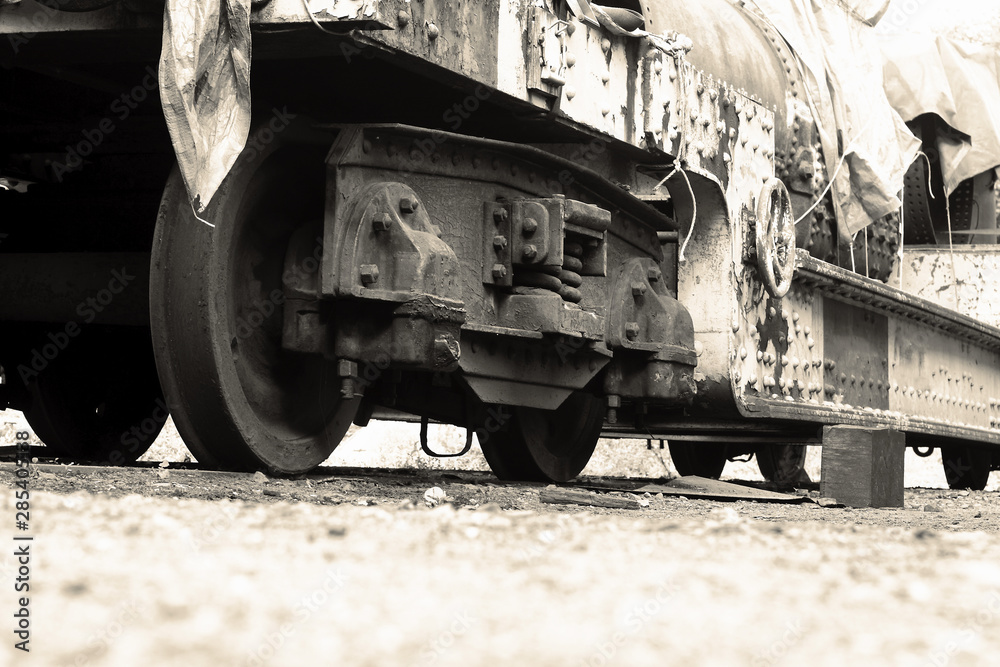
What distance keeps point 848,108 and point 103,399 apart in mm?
4072

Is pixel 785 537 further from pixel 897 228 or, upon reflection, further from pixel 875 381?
pixel 897 228

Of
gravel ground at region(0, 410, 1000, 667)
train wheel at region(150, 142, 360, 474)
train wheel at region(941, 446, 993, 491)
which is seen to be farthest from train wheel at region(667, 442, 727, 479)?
gravel ground at region(0, 410, 1000, 667)

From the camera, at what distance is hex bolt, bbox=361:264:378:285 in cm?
390

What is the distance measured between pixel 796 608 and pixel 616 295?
11.6 ft

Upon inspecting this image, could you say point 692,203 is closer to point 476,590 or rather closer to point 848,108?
point 848,108

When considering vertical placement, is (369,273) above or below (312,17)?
below

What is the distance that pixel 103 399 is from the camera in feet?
19.0

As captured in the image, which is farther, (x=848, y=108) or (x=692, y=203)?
(x=848, y=108)

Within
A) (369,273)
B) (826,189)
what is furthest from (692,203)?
(369,273)

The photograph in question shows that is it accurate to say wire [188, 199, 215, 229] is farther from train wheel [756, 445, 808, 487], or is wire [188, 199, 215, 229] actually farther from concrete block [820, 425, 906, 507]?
train wheel [756, 445, 808, 487]

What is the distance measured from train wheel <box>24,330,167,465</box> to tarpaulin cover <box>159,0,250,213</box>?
91.4 inches

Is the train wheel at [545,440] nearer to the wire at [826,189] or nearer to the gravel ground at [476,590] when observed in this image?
the wire at [826,189]

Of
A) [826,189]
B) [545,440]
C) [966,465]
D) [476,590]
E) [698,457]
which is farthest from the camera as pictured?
[966,465]

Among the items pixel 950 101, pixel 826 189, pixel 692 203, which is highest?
pixel 950 101
